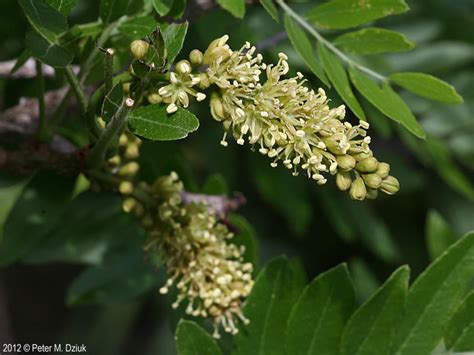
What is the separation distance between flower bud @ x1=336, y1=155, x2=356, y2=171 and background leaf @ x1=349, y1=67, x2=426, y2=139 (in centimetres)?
15

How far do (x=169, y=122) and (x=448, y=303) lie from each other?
53 centimetres

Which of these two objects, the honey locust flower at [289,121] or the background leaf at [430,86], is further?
the background leaf at [430,86]

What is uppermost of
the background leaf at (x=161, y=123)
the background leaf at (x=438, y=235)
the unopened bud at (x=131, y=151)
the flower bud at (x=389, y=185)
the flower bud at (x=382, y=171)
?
the background leaf at (x=161, y=123)

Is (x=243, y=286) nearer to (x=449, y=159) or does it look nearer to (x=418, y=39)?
(x=449, y=159)

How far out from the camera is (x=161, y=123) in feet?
3.32

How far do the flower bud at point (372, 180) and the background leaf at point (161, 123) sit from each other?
23cm

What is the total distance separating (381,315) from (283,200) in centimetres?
80

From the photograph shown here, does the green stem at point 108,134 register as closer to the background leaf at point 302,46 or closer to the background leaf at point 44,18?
the background leaf at point 44,18

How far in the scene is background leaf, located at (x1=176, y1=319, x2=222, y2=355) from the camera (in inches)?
47.8

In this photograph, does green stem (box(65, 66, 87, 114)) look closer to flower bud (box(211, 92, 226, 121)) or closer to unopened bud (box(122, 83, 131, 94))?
unopened bud (box(122, 83, 131, 94))

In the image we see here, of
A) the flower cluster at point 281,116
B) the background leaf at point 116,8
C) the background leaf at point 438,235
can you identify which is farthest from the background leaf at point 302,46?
the background leaf at point 438,235

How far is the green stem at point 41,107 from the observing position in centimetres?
122

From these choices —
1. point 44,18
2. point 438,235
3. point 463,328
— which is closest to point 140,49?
point 44,18

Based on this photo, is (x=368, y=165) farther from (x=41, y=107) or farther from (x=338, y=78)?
(x=41, y=107)
